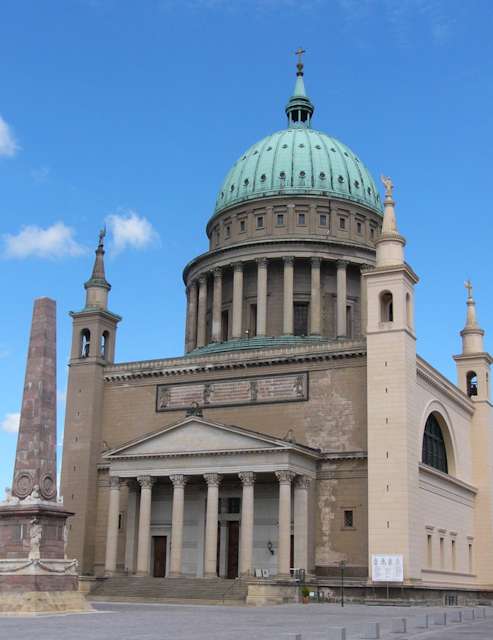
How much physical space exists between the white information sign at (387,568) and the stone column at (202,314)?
28.8 metres

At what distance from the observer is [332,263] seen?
7119 cm

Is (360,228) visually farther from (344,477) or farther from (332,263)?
(344,477)

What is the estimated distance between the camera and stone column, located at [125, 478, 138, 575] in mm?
56344

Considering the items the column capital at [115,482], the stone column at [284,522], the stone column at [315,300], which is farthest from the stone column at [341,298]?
the column capital at [115,482]

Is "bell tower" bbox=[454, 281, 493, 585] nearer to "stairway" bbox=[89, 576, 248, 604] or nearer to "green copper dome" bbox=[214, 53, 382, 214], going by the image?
"green copper dome" bbox=[214, 53, 382, 214]

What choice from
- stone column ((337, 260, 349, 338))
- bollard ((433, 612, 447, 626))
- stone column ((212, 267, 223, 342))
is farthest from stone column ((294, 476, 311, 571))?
stone column ((212, 267, 223, 342))

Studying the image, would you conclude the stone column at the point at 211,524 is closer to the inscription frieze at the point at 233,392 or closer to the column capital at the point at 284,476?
the column capital at the point at 284,476

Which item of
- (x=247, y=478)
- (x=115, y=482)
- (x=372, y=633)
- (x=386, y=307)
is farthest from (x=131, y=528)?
(x=372, y=633)

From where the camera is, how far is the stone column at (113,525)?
5503 centimetres

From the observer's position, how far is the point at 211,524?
51969 millimetres

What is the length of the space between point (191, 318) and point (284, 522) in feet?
94.8

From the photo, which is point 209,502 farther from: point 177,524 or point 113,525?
point 113,525

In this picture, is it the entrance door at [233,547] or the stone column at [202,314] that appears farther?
the stone column at [202,314]

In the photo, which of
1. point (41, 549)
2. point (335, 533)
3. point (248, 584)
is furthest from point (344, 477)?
point (41, 549)
